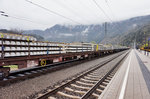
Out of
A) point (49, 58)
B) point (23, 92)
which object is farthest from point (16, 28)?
point (23, 92)

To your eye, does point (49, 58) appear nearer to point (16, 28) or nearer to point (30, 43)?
point (30, 43)

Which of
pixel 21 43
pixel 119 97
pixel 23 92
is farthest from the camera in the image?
pixel 21 43

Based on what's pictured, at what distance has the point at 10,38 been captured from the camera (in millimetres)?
6578

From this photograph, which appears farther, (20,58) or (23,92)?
(20,58)

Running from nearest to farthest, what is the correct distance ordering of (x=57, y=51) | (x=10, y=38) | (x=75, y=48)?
(x=10, y=38) → (x=57, y=51) → (x=75, y=48)

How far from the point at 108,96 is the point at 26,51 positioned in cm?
552

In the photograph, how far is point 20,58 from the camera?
676cm

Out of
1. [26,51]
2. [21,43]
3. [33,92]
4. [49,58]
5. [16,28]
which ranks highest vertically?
[16,28]

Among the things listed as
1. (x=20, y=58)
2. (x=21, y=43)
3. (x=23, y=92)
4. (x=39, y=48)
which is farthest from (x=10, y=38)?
(x=23, y=92)

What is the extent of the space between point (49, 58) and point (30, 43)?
2.04 metres

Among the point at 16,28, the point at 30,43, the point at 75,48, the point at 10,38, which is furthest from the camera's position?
the point at 16,28

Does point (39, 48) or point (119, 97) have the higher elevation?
point (39, 48)

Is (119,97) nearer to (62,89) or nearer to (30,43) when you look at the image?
(62,89)

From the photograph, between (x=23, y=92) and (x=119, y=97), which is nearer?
(x=119, y=97)
